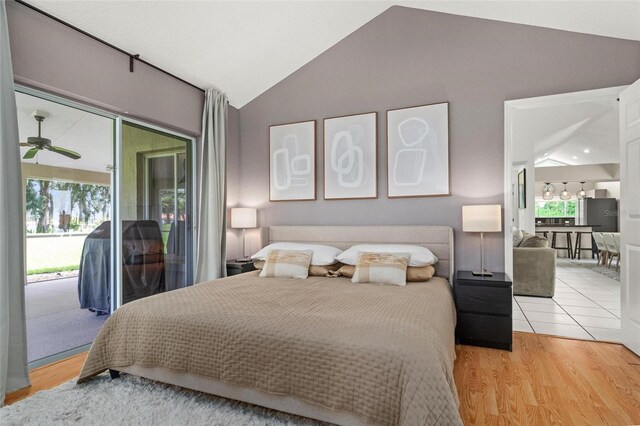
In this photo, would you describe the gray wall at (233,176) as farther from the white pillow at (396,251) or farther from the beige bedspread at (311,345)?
the beige bedspread at (311,345)

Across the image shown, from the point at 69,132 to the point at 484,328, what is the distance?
3854mm

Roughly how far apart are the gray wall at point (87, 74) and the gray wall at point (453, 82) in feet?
4.63

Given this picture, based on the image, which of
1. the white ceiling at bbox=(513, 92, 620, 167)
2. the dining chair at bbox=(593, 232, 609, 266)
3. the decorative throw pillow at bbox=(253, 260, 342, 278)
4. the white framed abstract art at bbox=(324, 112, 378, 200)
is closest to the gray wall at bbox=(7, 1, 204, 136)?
the white framed abstract art at bbox=(324, 112, 378, 200)

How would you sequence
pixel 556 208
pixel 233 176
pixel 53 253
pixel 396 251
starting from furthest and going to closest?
pixel 556 208 < pixel 233 176 < pixel 396 251 < pixel 53 253

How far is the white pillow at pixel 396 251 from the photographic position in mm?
3051

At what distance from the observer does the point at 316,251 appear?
11.5 ft

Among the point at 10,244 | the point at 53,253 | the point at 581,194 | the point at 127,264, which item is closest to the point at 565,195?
the point at 581,194

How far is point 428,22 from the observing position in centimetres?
359

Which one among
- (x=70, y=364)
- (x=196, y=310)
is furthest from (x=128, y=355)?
(x=70, y=364)

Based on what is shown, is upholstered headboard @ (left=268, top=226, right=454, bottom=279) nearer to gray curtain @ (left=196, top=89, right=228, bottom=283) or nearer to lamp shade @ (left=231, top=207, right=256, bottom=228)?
lamp shade @ (left=231, top=207, right=256, bottom=228)

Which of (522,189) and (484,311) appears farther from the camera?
(522,189)

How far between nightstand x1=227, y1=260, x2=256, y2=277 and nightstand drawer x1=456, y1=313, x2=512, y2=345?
7.67 ft

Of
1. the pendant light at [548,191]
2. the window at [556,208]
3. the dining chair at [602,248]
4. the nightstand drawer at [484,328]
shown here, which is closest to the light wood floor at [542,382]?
the nightstand drawer at [484,328]

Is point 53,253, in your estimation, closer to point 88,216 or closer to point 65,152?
point 88,216
